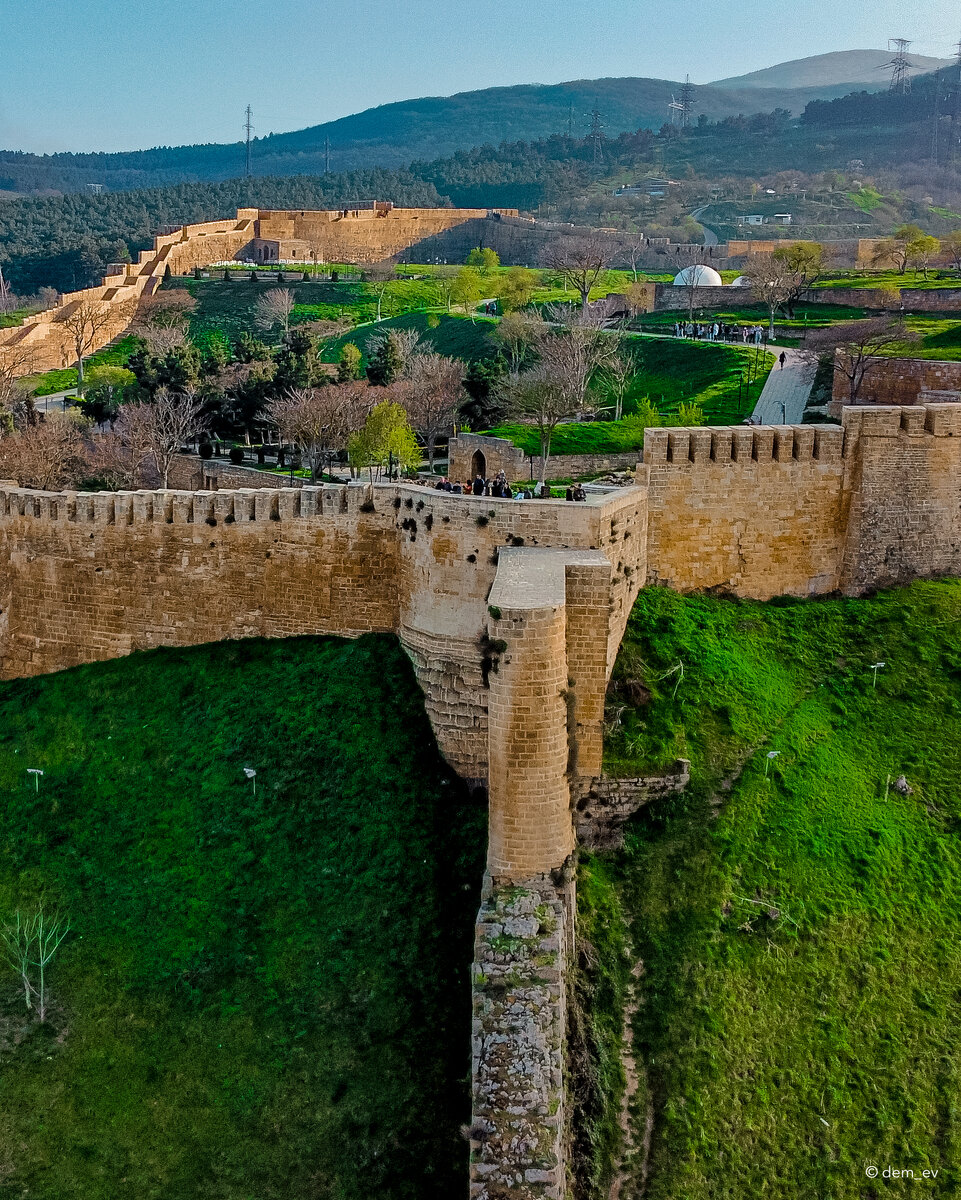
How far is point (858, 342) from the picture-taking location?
29953mm

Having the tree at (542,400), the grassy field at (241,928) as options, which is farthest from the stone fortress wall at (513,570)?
the tree at (542,400)

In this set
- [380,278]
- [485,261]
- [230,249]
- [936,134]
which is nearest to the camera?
[380,278]

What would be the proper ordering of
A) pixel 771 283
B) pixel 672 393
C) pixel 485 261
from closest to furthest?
pixel 672 393 < pixel 771 283 < pixel 485 261

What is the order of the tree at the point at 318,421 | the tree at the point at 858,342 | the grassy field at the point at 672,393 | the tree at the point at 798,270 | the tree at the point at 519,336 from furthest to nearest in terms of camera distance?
the tree at the point at 798,270, the tree at the point at 519,336, the tree at the point at 318,421, the grassy field at the point at 672,393, the tree at the point at 858,342

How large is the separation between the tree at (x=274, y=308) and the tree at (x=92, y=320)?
7.55m

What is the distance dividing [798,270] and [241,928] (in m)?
43.3

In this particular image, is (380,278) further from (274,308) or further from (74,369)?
(74,369)

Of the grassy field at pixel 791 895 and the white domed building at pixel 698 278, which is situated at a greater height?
the white domed building at pixel 698 278

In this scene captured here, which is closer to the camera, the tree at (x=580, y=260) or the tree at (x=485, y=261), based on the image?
the tree at (x=580, y=260)

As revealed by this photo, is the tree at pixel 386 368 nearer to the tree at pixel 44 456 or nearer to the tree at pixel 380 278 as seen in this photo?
the tree at pixel 44 456

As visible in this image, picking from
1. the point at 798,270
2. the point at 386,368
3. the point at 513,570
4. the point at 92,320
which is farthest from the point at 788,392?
the point at 92,320

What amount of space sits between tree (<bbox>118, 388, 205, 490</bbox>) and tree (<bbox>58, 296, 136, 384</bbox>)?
24.2m

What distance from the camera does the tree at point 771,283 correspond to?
154 feet

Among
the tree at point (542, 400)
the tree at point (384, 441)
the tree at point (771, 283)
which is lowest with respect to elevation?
the tree at point (384, 441)
